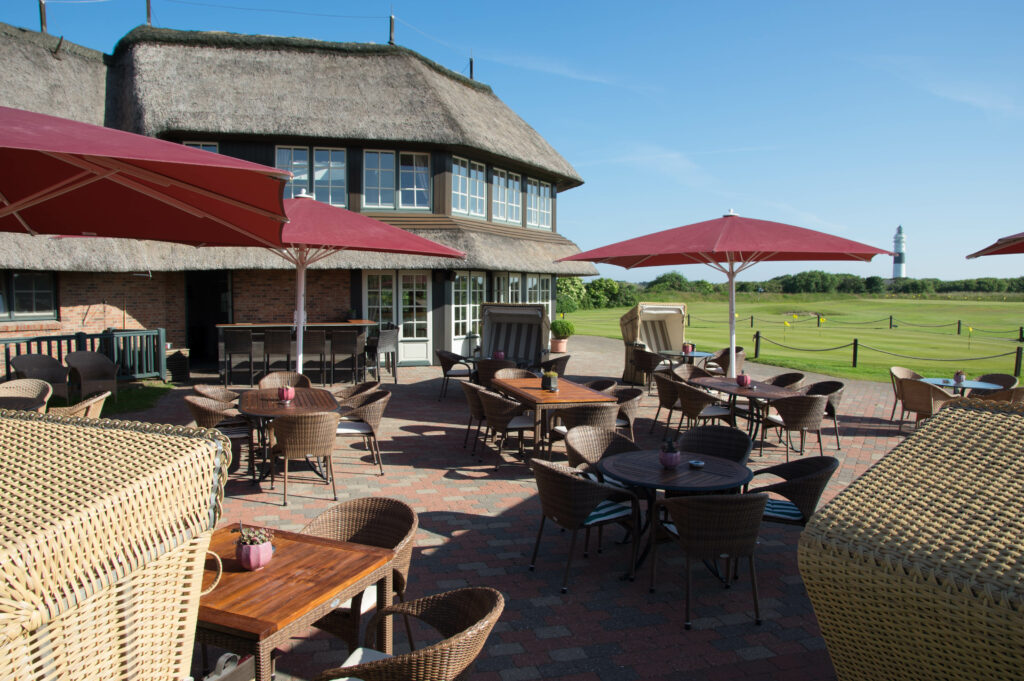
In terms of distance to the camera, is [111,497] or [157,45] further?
[157,45]

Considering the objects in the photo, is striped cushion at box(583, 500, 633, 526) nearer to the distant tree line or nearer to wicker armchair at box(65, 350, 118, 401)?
wicker armchair at box(65, 350, 118, 401)

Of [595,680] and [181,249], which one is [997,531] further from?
[181,249]

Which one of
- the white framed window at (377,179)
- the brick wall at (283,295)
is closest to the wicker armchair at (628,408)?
the brick wall at (283,295)

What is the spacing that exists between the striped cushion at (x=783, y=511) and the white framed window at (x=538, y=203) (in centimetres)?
1558

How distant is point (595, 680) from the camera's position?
10.6ft

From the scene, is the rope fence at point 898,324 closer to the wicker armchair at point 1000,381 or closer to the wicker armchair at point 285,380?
the wicker armchair at point 1000,381

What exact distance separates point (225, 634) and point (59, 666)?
4.03 ft

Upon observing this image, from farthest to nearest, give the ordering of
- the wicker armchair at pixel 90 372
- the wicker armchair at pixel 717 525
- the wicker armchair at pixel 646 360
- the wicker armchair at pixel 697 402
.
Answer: the wicker armchair at pixel 646 360, the wicker armchair at pixel 90 372, the wicker armchair at pixel 697 402, the wicker armchair at pixel 717 525

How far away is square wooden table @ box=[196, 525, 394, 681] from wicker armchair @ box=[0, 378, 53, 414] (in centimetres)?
437

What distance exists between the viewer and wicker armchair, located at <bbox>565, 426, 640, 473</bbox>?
16.7 ft

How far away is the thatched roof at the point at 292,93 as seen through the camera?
48.7 feet

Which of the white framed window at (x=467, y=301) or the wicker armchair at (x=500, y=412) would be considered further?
the white framed window at (x=467, y=301)

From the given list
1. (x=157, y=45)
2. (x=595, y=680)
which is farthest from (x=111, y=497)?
(x=157, y=45)

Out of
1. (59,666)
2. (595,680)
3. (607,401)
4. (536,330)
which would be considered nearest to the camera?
(59,666)
